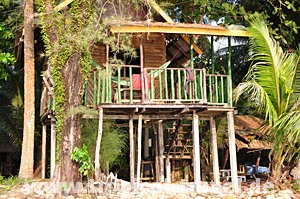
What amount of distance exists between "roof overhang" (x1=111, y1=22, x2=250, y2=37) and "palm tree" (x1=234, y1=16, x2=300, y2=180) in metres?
0.51

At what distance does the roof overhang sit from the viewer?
423 inches

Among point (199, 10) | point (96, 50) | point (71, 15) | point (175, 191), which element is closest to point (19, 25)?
point (96, 50)

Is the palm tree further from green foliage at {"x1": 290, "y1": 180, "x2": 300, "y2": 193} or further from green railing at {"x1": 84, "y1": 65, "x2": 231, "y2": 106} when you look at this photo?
green railing at {"x1": 84, "y1": 65, "x2": 231, "y2": 106}

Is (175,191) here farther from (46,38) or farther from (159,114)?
(46,38)

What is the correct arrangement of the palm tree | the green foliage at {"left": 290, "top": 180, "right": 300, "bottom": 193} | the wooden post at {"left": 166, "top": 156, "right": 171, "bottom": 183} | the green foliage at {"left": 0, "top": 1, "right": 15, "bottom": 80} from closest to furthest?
the palm tree < the green foliage at {"left": 290, "top": 180, "right": 300, "bottom": 193} < the wooden post at {"left": 166, "top": 156, "right": 171, "bottom": 183} < the green foliage at {"left": 0, "top": 1, "right": 15, "bottom": 80}

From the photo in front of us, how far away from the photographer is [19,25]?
14750 mm

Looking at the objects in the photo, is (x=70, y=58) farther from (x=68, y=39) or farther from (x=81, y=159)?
(x=81, y=159)

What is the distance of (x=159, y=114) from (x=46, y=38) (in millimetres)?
3424

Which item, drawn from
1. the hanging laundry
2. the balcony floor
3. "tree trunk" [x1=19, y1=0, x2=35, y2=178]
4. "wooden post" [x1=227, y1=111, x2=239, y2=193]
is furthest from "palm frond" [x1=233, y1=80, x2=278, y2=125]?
"tree trunk" [x1=19, y1=0, x2=35, y2=178]

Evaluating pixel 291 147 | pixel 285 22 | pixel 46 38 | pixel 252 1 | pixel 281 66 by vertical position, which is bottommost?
pixel 291 147

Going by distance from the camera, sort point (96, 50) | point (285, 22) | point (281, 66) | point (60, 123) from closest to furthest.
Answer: point (60, 123) → point (281, 66) → point (96, 50) → point (285, 22)

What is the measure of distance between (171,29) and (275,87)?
3007 mm

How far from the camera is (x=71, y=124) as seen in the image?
10.5 meters

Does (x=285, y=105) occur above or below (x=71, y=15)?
below
